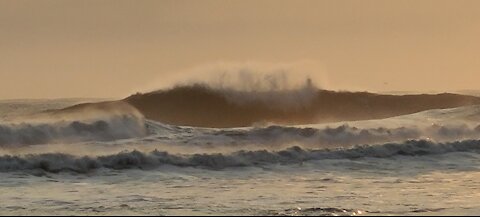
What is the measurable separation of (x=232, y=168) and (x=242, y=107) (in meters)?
13.1

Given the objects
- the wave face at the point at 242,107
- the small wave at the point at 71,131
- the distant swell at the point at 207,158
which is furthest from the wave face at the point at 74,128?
the wave face at the point at 242,107

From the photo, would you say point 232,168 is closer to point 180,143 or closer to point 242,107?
point 180,143

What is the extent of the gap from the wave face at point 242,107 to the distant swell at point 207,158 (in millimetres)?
9984

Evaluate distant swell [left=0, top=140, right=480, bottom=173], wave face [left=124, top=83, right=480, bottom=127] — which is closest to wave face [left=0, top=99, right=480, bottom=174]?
distant swell [left=0, top=140, right=480, bottom=173]

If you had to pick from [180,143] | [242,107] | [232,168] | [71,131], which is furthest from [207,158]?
[242,107]

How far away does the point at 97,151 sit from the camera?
14.3 metres

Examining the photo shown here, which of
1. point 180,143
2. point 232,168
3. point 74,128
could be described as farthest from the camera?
point 74,128

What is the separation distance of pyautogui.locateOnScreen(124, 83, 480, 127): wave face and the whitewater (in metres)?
5.88

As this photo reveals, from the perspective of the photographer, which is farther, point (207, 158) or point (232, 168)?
point (207, 158)

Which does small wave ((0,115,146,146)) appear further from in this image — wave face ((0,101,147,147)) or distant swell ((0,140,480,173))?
distant swell ((0,140,480,173))

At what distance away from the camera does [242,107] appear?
87.4ft

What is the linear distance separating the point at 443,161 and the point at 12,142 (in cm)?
725

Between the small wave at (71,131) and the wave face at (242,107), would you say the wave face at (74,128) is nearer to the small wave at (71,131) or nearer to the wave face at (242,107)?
the small wave at (71,131)

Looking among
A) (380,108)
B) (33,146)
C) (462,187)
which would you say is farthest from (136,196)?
(380,108)
